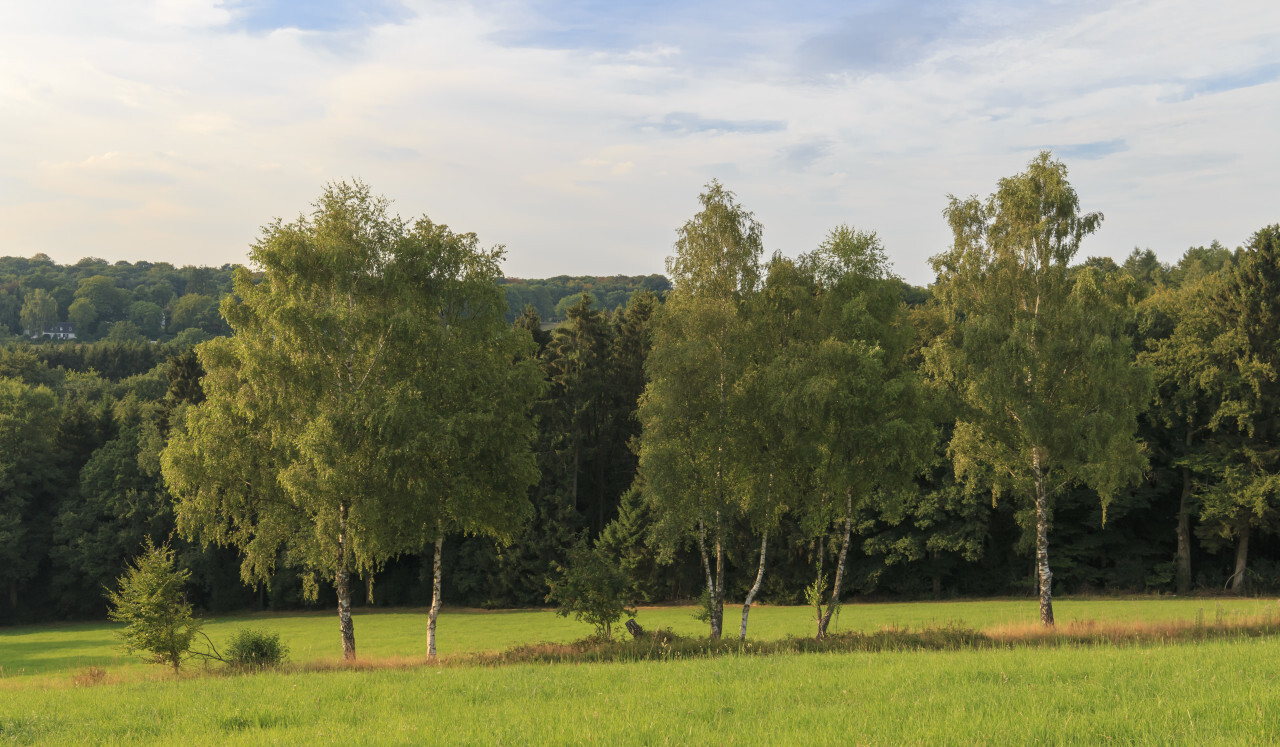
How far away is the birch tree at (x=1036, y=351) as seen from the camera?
26656 mm

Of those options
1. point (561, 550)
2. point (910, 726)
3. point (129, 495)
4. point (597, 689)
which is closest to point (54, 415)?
point (129, 495)

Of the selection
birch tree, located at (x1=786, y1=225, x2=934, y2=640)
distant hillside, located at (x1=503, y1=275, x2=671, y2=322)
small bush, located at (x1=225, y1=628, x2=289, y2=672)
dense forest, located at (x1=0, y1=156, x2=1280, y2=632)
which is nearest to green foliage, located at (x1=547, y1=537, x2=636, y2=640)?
dense forest, located at (x1=0, y1=156, x2=1280, y2=632)

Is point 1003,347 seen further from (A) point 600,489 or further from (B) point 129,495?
(B) point 129,495

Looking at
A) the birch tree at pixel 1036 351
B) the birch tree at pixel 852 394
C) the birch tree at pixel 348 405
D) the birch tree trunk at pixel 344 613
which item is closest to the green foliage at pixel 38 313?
the birch tree at pixel 348 405

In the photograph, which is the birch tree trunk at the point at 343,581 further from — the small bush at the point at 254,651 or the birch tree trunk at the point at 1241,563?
the birch tree trunk at the point at 1241,563

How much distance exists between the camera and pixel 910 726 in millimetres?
8742

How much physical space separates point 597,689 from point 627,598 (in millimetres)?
9690

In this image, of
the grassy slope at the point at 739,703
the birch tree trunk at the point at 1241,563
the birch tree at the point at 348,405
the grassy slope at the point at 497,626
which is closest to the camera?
the grassy slope at the point at 739,703

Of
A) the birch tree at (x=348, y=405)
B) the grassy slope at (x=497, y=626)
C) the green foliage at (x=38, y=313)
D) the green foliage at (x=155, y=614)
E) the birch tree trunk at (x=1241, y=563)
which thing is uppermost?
the green foliage at (x=38, y=313)

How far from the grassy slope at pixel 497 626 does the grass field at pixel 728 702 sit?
16.6 metres

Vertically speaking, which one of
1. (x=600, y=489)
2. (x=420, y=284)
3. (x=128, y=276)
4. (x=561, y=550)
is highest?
(x=128, y=276)

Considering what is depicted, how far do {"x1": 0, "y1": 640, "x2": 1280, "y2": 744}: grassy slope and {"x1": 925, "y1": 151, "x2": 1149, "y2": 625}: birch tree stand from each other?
12.2 metres

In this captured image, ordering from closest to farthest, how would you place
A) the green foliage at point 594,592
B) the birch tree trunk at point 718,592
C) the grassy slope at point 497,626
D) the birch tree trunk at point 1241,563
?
the green foliage at point 594,592
the birch tree trunk at point 718,592
the grassy slope at point 497,626
the birch tree trunk at point 1241,563

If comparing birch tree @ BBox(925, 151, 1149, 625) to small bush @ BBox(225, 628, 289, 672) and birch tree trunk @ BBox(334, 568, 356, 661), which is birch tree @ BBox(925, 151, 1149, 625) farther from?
small bush @ BBox(225, 628, 289, 672)
